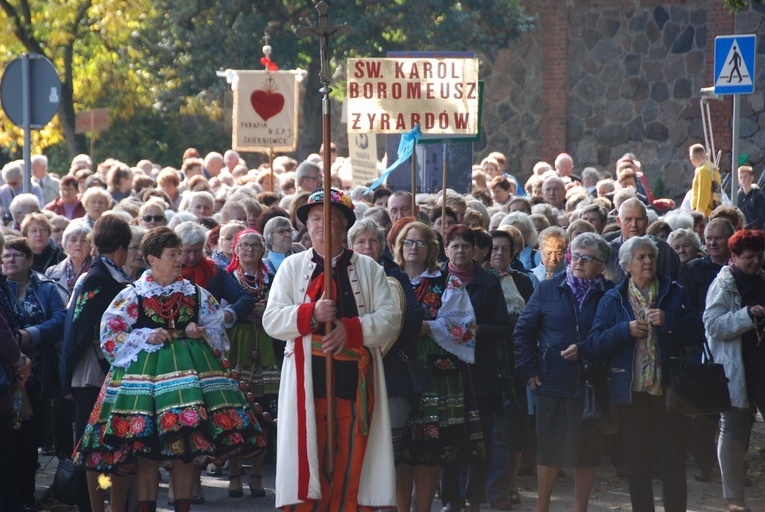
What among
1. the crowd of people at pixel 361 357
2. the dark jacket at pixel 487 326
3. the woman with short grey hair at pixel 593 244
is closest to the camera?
the crowd of people at pixel 361 357

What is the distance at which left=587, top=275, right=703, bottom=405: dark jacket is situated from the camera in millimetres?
7863

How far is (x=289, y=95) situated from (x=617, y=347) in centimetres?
876

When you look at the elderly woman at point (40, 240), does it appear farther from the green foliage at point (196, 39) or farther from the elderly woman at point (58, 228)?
the green foliage at point (196, 39)

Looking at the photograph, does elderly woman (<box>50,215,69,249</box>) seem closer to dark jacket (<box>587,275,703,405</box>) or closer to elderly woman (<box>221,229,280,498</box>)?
elderly woman (<box>221,229,280,498</box>)

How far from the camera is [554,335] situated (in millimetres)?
8141

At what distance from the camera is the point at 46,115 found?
1263cm

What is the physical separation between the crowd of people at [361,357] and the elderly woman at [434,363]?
13 millimetres

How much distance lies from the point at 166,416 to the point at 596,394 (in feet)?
8.43

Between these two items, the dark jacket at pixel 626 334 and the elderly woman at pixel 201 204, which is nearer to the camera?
the dark jacket at pixel 626 334

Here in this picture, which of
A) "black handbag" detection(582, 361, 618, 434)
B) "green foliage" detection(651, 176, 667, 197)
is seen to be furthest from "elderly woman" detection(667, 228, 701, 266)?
"green foliage" detection(651, 176, 667, 197)

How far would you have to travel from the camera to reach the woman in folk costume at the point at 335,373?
6758 millimetres

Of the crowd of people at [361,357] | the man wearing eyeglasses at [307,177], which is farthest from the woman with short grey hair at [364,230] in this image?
the man wearing eyeglasses at [307,177]

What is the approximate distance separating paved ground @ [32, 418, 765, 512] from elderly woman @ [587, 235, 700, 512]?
1071 millimetres

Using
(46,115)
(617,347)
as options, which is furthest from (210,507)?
(46,115)
